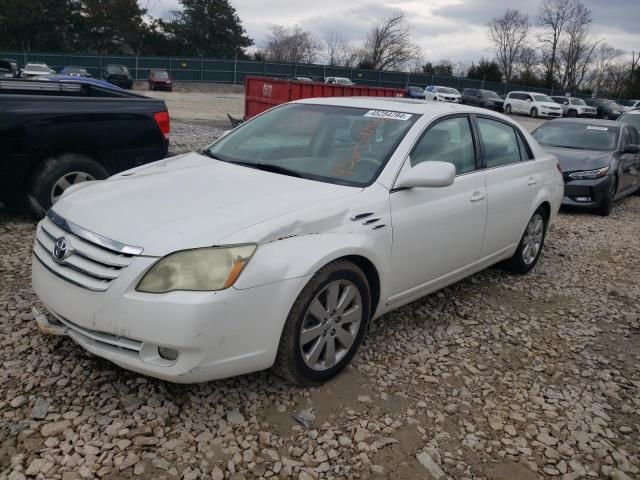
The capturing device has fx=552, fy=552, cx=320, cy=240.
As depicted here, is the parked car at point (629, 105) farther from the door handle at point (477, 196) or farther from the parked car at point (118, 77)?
the door handle at point (477, 196)

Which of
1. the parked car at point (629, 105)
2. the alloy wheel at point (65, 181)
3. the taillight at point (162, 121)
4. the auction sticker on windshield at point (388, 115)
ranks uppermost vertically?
the parked car at point (629, 105)

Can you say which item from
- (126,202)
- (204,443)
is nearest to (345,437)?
(204,443)

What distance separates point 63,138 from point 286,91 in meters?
8.90

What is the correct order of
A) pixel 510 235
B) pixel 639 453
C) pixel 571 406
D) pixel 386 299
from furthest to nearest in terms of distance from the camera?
pixel 510 235 < pixel 386 299 < pixel 571 406 < pixel 639 453

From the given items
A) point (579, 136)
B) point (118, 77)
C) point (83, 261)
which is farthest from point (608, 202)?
point (118, 77)

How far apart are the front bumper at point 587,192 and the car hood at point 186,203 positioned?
20.1 feet

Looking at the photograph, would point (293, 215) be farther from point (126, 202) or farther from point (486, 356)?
point (486, 356)

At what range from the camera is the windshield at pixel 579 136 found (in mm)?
8828

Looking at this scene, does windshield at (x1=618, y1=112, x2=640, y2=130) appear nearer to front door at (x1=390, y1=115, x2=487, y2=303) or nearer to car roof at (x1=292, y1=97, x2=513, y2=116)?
car roof at (x1=292, y1=97, x2=513, y2=116)

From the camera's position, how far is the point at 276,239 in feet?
8.80

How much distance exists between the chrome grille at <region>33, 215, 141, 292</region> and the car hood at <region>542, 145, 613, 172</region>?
23.5ft

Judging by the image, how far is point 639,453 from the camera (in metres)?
2.77

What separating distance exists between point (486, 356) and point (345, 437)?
4.48 ft

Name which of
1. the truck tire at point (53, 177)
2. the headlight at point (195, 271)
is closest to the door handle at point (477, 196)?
the headlight at point (195, 271)
